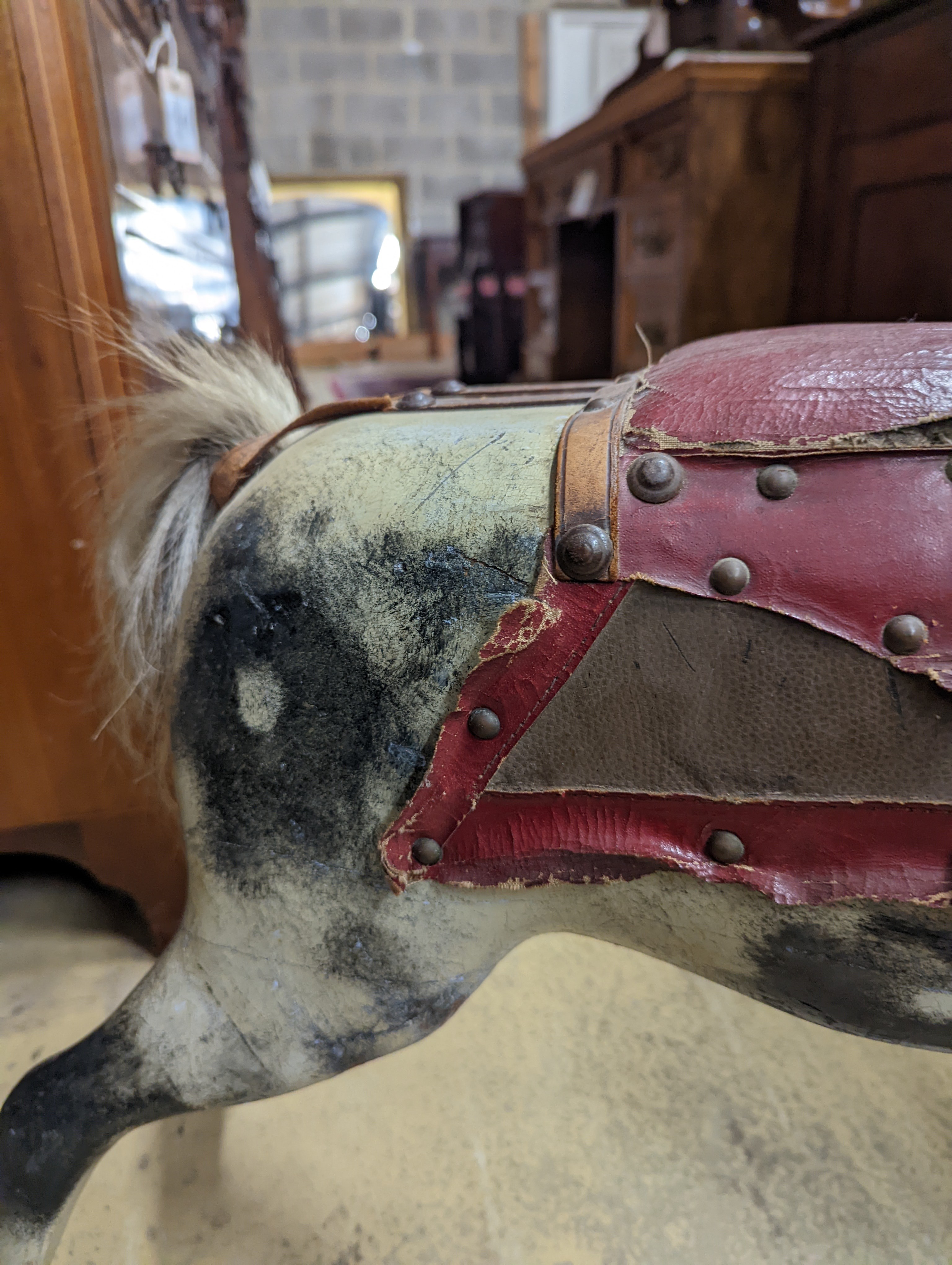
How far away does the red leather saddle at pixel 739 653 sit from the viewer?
0.45 m

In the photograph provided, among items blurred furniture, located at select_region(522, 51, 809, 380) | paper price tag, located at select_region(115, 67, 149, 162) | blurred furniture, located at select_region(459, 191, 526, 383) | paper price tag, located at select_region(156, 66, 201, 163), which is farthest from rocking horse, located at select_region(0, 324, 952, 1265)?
blurred furniture, located at select_region(459, 191, 526, 383)

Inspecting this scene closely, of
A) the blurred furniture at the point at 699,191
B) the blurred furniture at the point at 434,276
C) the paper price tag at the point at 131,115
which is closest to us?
the paper price tag at the point at 131,115

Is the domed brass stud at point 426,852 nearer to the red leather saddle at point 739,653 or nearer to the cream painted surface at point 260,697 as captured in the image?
the red leather saddle at point 739,653

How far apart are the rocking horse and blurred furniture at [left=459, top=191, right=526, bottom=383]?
3415 mm

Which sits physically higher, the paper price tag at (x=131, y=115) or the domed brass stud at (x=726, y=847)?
the paper price tag at (x=131, y=115)

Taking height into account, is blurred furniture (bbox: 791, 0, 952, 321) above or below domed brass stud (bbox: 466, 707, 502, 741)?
above

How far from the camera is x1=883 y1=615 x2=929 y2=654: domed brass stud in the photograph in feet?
1.44

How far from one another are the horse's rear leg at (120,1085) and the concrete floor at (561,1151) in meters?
0.33

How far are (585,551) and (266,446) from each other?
322 millimetres

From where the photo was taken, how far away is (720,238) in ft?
5.61

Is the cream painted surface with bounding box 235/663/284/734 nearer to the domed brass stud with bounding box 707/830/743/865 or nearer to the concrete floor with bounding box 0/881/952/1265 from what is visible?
the domed brass stud with bounding box 707/830/743/865

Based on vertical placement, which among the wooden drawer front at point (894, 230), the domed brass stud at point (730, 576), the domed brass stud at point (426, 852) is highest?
the wooden drawer front at point (894, 230)

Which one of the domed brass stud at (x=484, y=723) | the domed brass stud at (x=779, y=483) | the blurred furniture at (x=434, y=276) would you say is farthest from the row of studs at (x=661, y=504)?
the blurred furniture at (x=434, y=276)

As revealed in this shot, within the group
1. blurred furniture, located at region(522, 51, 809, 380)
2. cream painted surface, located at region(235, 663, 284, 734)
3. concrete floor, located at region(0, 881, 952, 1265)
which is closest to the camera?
cream painted surface, located at region(235, 663, 284, 734)
